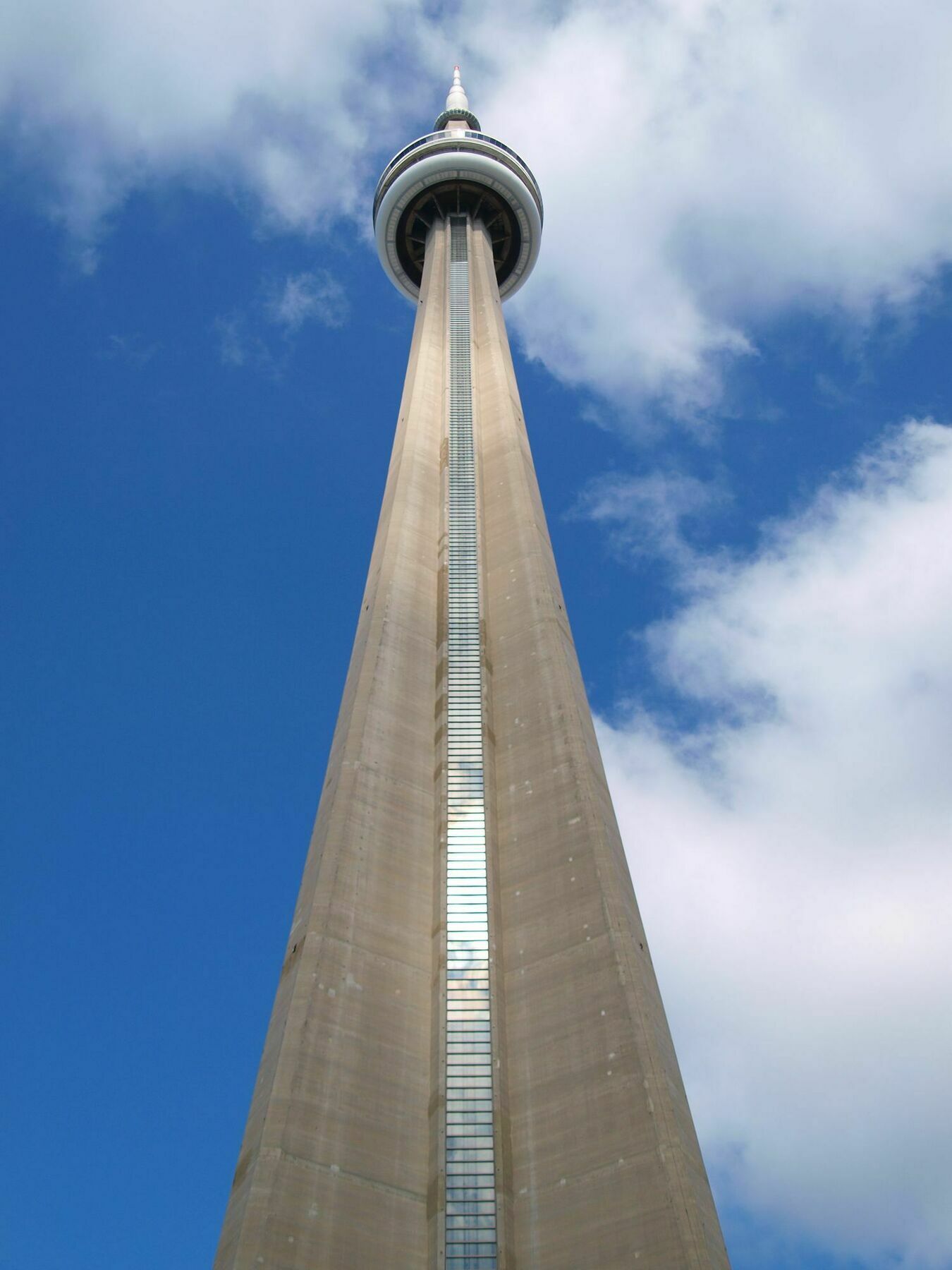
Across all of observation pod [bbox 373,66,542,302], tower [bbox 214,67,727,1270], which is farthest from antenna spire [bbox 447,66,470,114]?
tower [bbox 214,67,727,1270]

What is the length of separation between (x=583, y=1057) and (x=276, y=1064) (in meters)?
6.46

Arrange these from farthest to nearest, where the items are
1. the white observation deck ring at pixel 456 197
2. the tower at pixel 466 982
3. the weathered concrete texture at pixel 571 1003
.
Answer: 1. the white observation deck ring at pixel 456 197
2. the tower at pixel 466 982
3. the weathered concrete texture at pixel 571 1003

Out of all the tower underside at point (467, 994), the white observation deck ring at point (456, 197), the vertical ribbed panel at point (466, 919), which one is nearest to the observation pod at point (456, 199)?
the white observation deck ring at point (456, 197)

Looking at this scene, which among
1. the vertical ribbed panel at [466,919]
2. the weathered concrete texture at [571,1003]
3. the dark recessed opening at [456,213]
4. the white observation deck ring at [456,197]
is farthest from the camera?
the dark recessed opening at [456,213]

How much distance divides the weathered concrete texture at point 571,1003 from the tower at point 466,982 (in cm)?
6

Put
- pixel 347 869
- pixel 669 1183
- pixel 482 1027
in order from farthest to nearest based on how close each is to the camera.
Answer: pixel 347 869
pixel 482 1027
pixel 669 1183

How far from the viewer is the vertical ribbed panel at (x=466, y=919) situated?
952 inches

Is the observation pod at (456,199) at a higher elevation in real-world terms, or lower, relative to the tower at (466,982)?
higher

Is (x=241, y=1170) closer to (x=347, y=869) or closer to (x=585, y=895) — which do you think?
(x=347, y=869)

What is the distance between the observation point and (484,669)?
37.2 metres

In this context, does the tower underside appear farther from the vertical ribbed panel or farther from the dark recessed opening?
the dark recessed opening

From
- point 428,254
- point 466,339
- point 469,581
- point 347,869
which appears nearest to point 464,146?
point 428,254

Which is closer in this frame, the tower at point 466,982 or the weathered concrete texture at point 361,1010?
the weathered concrete texture at point 361,1010

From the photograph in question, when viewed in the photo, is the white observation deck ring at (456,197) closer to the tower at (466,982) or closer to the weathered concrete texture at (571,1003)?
the tower at (466,982)
